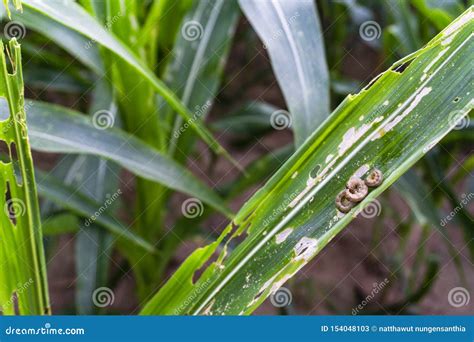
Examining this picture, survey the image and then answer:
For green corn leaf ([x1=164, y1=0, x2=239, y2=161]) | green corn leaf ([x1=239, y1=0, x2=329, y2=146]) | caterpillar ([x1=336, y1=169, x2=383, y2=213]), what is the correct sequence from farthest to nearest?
green corn leaf ([x1=164, y1=0, x2=239, y2=161])
green corn leaf ([x1=239, y1=0, x2=329, y2=146])
caterpillar ([x1=336, y1=169, x2=383, y2=213])

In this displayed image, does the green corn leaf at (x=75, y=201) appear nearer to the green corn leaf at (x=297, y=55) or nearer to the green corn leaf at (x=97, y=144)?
the green corn leaf at (x=97, y=144)

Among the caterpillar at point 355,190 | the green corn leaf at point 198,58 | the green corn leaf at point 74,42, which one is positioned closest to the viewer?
the caterpillar at point 355,190

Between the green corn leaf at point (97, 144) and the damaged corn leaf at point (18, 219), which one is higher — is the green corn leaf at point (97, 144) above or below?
above

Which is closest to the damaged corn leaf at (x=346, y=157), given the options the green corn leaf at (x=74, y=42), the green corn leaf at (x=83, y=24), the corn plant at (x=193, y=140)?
the corn plant at (x=193, y=140)

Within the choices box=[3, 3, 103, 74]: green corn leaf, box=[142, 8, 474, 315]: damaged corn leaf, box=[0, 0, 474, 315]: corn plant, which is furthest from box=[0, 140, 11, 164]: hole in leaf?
box=[142, 8, 474, 315]: damaged corn leaf

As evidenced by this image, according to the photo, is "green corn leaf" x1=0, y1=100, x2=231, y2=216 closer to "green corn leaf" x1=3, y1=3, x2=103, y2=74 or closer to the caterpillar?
"green corn leaf" x1=3, y1=3, x2=103, y2=74

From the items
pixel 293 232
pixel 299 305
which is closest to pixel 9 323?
pixel 293 232

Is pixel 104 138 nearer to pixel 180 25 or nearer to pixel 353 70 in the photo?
pixel 180 25
